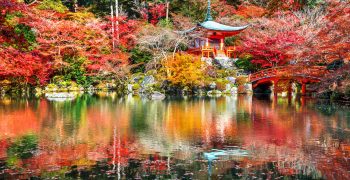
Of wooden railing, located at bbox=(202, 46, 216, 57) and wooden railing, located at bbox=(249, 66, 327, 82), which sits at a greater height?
wooden railing, located at bbox=(202, 46, 216, 57)

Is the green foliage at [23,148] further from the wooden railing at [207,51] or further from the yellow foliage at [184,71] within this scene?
the wooden railing at [207,51]

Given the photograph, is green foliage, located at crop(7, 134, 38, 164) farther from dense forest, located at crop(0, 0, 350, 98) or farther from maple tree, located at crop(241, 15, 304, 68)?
maple tree, located at crop(241, 15, 304, 68)

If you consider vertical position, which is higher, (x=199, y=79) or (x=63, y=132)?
(x=199, y=79)

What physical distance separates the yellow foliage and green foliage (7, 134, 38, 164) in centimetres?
1727

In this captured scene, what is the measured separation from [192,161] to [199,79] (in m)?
20.3

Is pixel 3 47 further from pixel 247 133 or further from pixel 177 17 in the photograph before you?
pixel 247 133

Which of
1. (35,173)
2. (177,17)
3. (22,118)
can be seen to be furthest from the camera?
(177,17)

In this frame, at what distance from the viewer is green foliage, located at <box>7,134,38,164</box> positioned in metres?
8.63

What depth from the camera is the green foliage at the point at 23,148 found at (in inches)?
340

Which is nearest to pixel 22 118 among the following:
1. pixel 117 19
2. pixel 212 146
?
pixel 212 146

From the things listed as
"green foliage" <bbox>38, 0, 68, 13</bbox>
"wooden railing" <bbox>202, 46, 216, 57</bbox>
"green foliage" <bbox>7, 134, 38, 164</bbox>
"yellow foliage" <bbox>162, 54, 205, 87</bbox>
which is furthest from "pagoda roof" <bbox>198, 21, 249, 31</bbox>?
"green foliage" <bbox>7, 134, 38, 164</bbox>

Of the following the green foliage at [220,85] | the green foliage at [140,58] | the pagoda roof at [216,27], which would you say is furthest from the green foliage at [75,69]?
the green foliage at [220,85]

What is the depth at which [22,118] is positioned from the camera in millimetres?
14781

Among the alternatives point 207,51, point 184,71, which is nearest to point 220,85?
point 184,71
